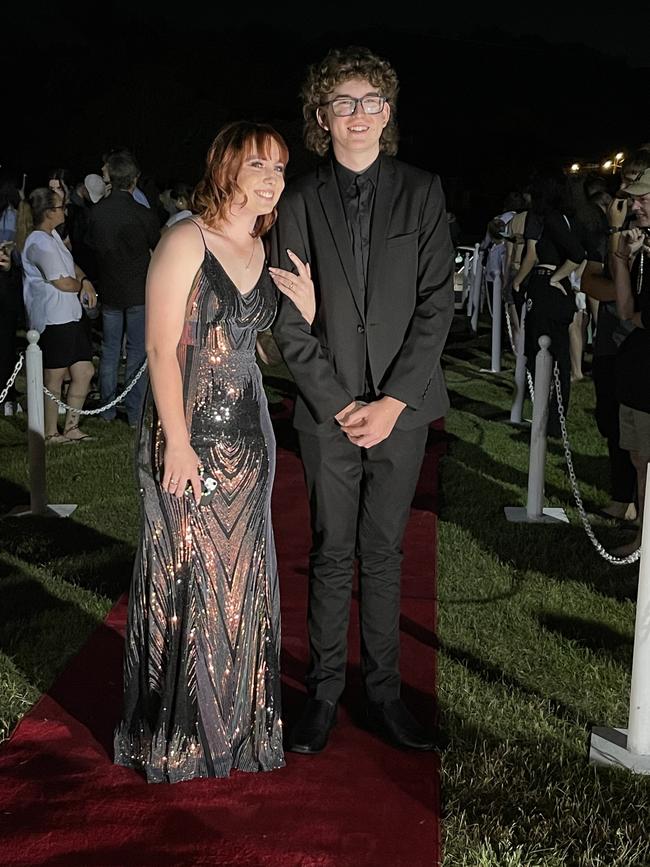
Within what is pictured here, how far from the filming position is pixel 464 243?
30281mm

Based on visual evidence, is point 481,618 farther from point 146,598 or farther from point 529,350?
point 529,350

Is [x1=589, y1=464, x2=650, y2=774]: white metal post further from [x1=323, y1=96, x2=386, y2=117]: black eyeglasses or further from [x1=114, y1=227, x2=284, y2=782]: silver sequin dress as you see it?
[x1=323, y1=96, x2=386, y2=117]: black eyeglasses

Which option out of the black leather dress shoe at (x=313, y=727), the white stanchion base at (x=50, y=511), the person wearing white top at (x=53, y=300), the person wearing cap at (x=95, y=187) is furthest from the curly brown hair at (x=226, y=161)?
the person wearing cap at (x=95, y=187)

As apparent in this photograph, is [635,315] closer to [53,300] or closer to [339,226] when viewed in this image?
[339,226]

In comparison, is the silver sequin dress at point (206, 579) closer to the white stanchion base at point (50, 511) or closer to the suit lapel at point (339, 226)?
the suit lapel at point (339, 226)

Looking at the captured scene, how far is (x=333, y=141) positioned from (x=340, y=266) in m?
0.43

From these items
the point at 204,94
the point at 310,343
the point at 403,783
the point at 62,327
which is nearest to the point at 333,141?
the point at 310,343

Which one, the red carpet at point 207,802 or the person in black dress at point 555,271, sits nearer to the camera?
the red carpet at point 207,802

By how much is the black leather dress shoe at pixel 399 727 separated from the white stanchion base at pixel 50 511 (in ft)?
12.0

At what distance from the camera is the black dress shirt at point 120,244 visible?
9.32 m

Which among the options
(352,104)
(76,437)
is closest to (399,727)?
(352,104)

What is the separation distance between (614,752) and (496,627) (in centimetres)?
136

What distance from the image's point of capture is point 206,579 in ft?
11.9

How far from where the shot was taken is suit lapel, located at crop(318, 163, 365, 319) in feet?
12.2
